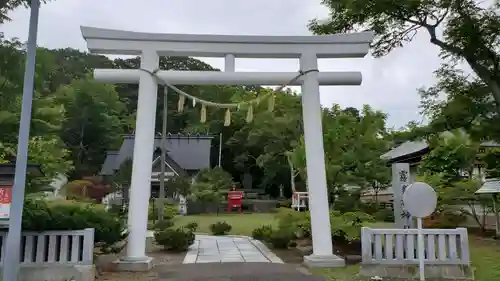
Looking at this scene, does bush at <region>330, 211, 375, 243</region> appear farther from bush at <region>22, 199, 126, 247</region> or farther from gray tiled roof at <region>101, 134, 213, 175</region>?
gray tiled roof at <region>101, 134, 213, 175</region>

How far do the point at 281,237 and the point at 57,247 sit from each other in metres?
5.84

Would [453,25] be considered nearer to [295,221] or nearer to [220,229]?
[295,221]

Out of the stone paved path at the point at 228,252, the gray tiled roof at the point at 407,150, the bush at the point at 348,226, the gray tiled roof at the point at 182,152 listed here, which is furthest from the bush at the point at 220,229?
the gray tiled roof at the point at 182,152

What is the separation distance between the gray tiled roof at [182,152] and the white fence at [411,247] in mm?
24295

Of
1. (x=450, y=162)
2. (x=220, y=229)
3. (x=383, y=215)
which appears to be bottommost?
(x=220, y=229)

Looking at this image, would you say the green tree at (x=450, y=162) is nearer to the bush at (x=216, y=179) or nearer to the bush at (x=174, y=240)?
the bush at (x=174, y=240)

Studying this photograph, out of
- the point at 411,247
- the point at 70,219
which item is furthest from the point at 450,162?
the point at 70,219

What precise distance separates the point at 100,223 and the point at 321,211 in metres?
4.05

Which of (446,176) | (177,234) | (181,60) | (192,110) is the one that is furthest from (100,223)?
(181,60)

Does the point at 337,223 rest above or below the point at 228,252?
above

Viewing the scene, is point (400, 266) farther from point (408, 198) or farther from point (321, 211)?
point (321, 211)

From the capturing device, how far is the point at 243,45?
29.1 ft

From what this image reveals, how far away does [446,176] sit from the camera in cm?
1620

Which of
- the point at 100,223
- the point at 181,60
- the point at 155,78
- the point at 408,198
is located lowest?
the point at 100,223
